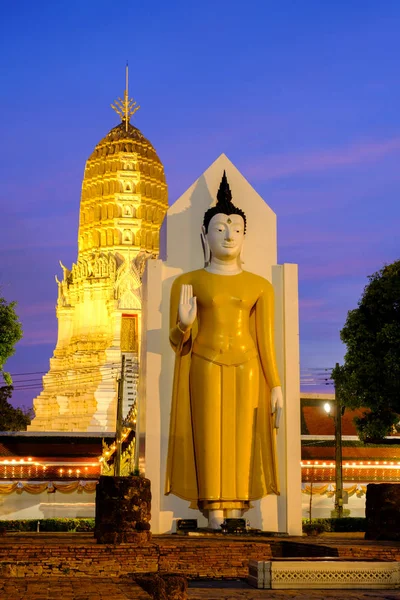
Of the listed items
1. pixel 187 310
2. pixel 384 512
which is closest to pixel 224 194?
pixel 187 310

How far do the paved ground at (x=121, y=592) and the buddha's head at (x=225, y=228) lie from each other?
7405 mm

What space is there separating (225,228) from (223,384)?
3197 mm

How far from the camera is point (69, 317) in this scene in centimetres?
6875

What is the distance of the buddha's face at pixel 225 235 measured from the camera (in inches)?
791

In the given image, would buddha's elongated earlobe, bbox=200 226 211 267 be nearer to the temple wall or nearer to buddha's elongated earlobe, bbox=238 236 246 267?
buddha's elongated earlobe, bbox=238 236 246 267

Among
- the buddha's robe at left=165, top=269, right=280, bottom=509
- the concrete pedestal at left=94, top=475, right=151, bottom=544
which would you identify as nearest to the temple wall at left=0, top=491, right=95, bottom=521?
the buddha's robe at left=165, top=269, right=280, bottom=509

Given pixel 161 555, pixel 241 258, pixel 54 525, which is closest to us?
pixel 161 555

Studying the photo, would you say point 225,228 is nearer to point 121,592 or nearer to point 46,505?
point 121,592

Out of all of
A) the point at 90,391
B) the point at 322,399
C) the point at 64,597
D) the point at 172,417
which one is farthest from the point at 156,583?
the point at 90,391

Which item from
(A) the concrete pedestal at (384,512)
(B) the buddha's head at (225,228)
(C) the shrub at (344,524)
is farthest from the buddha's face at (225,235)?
(C) the shrub at (344,524)

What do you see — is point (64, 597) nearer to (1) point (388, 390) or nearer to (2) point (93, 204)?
(1) point (388, 390)

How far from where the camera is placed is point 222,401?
19.5 metres

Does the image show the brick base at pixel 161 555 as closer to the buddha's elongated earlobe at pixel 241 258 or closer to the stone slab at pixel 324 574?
the stone slab at pixel 324 574

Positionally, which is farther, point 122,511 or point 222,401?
Answer: point 222,401
